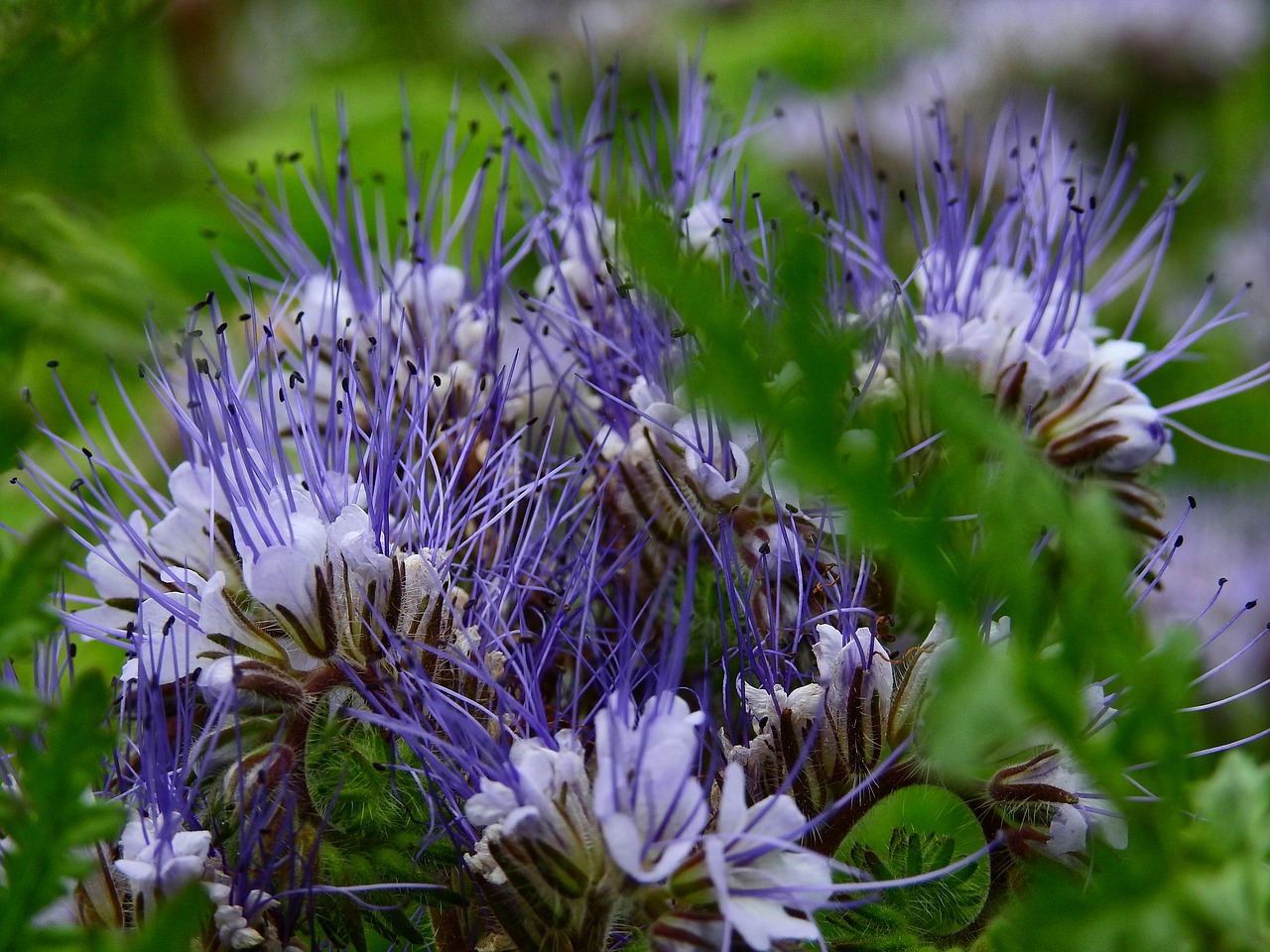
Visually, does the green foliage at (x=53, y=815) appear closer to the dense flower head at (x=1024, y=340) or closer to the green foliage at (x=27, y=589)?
the green foliage at (x=27, y=589)

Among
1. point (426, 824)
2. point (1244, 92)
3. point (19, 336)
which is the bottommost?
point (426, 824)

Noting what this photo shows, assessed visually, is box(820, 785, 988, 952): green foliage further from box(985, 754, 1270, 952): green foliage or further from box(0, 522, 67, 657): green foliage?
box(0, 522, 67, 657): green foliage

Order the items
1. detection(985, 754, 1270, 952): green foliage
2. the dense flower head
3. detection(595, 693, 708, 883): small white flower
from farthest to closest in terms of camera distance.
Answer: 1. the dense flower head
2. detection(595, 693, 708, 883): small white flower
3. detection(985, 754, 1270, 952): green foliage

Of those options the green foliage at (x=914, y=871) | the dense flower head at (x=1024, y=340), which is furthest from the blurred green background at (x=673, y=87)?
the green foliage at (x=914, y=871)

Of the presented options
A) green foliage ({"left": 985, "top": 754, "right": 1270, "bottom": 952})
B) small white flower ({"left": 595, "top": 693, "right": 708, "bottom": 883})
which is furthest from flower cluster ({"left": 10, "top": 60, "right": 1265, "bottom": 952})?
green foliage ({"left": 985, "top": 754, "right": 1270, "bottom": 952})

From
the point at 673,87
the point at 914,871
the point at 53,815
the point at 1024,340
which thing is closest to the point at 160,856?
the point at 53,815

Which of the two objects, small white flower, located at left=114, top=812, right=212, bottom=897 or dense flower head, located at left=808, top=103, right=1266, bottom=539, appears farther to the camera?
dense flower head, located at left=808, top=103, right=1266, bottom=539

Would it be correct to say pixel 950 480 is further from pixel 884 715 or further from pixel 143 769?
pixel 143 769

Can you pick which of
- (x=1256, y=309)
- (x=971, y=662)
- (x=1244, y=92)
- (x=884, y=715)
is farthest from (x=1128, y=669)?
(x=1244, y=92)
